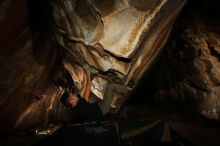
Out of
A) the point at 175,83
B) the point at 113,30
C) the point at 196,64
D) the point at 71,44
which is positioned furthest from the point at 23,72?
the point at 175,83

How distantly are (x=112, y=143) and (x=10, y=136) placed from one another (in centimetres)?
169

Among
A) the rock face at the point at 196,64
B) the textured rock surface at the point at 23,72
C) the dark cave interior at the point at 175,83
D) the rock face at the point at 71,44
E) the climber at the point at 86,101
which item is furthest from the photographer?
the rock face at the point at 196,64

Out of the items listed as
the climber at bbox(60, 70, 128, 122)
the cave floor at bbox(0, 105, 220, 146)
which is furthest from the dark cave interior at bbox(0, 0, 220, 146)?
the climber at bbox(60, 70, 128, 122)

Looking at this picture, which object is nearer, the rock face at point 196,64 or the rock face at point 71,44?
the rock face at point 71,44

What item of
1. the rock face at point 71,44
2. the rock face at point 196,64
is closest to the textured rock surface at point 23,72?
the rock face at point 71,44

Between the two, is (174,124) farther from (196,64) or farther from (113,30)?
(113,30)

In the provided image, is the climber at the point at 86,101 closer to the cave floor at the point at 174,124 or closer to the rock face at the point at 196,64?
the cave floor at the point at 174,124

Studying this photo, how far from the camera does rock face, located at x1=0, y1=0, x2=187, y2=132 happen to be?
3326mm

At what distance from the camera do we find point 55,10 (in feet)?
12.1

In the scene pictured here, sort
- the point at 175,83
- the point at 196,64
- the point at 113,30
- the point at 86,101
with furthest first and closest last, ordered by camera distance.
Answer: the point at 175,83
the point at 196,64
the point at 86,101
the point at 113,30

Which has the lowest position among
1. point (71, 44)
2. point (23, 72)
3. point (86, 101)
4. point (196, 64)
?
point (86, 101)

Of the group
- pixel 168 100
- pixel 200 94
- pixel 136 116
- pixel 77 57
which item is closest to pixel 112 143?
pixel 77 57

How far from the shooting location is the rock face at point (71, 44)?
3.33m

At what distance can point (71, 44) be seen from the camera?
13.0 feet
